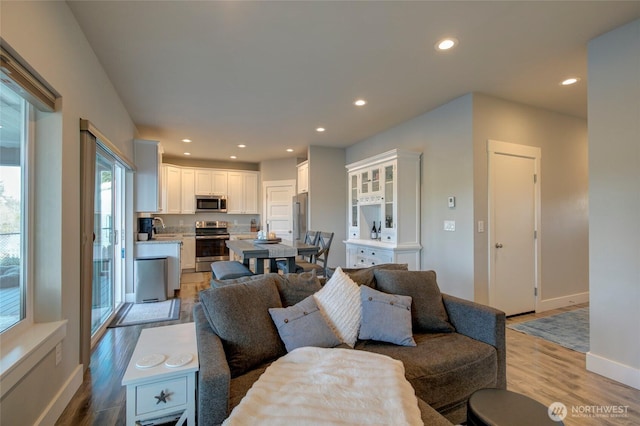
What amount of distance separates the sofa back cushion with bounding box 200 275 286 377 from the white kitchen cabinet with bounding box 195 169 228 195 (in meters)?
5.86

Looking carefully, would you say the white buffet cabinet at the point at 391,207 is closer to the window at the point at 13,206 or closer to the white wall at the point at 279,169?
the white wall at the point at 279,169

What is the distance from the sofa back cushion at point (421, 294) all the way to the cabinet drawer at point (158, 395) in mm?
1407

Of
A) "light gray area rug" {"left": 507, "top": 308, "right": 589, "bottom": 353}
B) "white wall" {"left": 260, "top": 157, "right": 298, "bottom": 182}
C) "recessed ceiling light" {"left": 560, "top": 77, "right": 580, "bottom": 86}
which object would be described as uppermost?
"recessed ceiling light" {"left": 560, "top": 77, "right": 580, "bottom": 86}

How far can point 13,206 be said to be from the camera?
1716 millimetres

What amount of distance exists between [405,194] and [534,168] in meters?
1.64

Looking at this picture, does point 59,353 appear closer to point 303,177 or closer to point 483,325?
point 483,325

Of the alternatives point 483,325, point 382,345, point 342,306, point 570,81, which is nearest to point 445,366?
point 382,345

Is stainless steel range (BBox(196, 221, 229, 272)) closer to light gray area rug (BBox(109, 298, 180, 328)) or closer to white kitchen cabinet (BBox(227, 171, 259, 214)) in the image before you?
white kitchen cabinet (BBox(227, 171, 259, 214))

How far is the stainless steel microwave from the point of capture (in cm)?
699

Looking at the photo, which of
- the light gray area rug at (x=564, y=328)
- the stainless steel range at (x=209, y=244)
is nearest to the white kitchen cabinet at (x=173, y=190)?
the stainless steel range at (x=209, y=244)

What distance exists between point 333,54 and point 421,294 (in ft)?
6.99

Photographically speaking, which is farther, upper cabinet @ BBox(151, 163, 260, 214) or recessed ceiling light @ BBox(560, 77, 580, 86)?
upper cabinet @ BBox(151, 163, 260, 214)

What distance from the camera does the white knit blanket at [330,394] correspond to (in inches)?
43.1

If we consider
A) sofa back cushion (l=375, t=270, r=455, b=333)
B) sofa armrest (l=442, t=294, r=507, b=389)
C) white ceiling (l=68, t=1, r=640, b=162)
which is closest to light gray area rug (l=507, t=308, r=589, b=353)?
sofa armrest (l=442, t=294, r=507, b=389)
